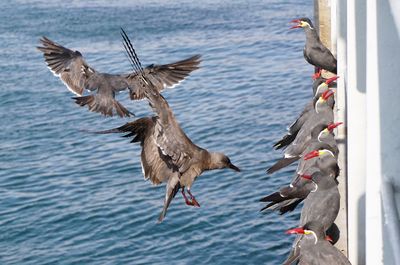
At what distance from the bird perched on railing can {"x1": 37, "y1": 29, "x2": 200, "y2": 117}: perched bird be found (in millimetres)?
1740

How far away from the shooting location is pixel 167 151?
9688 mm

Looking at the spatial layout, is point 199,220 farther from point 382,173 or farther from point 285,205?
point 382,173

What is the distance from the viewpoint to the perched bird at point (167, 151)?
9.35 m

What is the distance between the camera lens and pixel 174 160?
9836mm

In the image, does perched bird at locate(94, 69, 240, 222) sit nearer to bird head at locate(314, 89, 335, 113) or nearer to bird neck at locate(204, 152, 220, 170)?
bird neck at locate(204, 152, 220, 170)

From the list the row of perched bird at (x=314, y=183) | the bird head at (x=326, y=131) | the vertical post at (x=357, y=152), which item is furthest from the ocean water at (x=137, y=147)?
the vertical post at (x=357, y=152)

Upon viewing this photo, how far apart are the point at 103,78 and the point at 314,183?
3490 millimetres

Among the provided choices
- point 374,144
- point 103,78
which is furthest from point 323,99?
point 374,144

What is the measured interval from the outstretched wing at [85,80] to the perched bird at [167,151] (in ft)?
8.38

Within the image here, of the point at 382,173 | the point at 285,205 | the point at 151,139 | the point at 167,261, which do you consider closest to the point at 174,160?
the point at 151,139

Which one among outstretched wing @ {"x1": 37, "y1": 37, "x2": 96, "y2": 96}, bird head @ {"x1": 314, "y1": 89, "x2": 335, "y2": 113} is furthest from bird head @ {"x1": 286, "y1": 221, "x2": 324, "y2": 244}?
outstretched wing @ {"x1": 37, "y1": 37, "x2": 96, "y2": 96}

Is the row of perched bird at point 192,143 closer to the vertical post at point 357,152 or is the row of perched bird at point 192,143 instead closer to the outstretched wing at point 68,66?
the outstretched wing at point 68,66

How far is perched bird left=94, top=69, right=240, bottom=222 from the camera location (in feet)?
30.7

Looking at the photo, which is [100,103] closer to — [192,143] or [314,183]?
[314,183]
